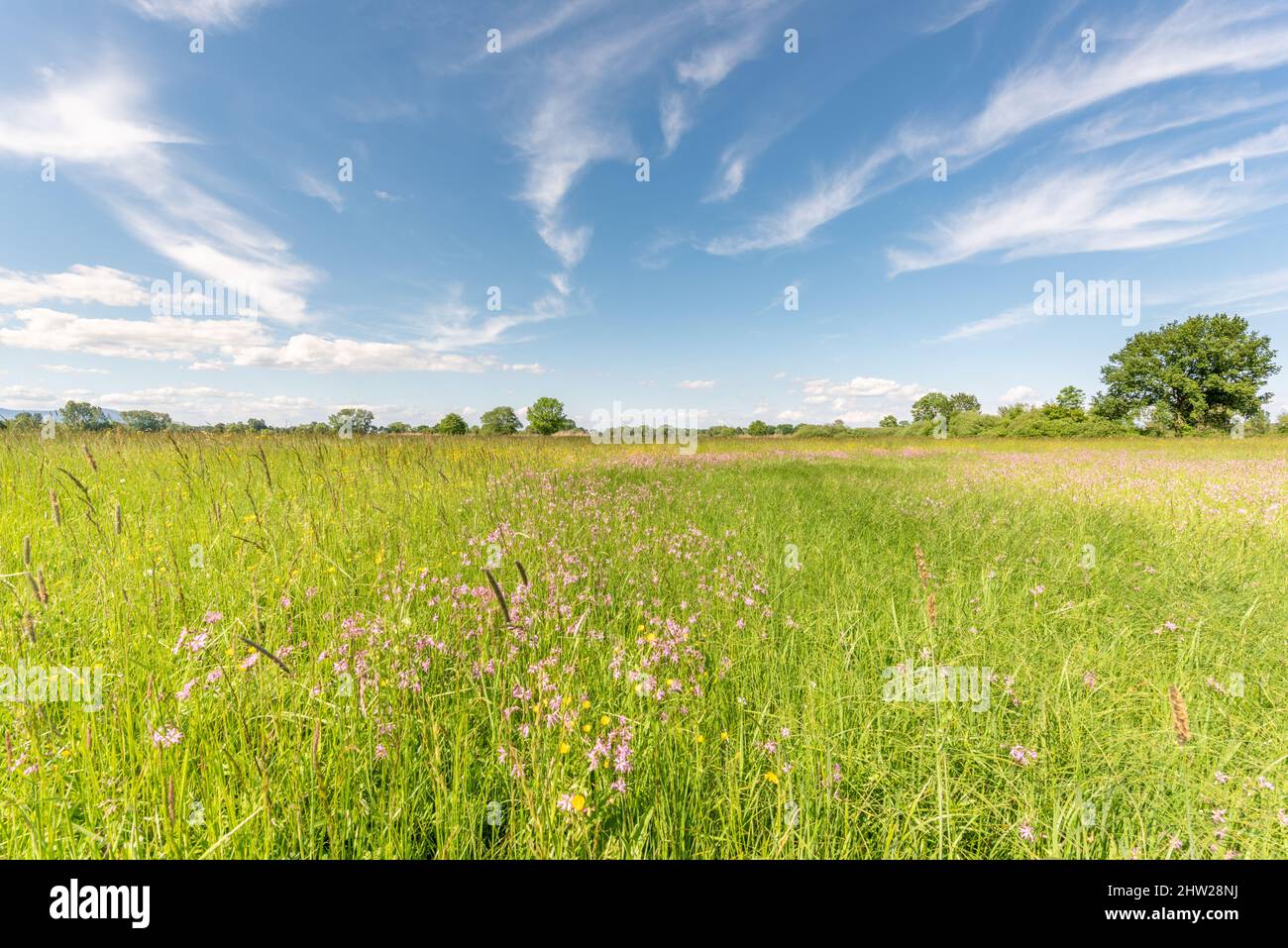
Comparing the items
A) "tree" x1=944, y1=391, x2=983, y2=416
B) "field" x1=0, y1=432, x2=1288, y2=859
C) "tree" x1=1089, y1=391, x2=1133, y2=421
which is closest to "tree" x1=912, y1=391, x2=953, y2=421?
"tree" x1=944, y1=391, x2=983, y2=416

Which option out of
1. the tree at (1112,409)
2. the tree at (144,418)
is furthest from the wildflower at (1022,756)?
the tree at (1112,409)

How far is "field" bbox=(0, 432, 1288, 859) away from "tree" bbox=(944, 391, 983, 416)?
10619cm

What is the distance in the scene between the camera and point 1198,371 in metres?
42.6

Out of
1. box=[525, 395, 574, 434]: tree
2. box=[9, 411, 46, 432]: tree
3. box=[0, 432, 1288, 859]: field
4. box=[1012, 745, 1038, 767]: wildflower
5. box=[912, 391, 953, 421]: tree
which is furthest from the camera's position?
box=[912, 391, 953, 421]: tree

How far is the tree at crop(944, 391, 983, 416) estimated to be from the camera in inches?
3531

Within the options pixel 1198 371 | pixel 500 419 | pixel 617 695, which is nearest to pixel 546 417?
pixel 500 419

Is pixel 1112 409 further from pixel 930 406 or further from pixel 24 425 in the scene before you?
pixel 24 425

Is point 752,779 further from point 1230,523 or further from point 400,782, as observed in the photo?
point 1230,523

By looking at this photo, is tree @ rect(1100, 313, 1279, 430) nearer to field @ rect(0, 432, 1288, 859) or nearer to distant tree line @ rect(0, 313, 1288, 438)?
distant tree line @ rect(0, 313, 1288, 438)

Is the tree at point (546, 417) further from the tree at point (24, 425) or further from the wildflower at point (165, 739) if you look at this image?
the wildflower at point (165, 739)
